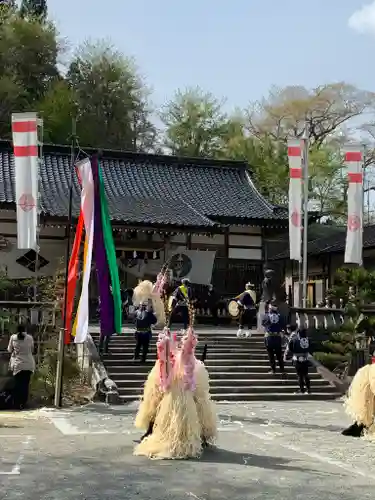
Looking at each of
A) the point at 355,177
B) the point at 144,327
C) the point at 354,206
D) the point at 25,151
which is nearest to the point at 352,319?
the point at 354,206

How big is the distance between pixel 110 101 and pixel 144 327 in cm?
2763

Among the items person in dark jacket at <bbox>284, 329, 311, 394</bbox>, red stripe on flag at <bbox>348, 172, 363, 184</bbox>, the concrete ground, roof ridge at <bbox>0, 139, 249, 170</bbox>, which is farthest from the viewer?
roof ridge at <bbox>0, 139, 249, 170</bbox>

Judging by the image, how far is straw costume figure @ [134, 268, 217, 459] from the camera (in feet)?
27.0

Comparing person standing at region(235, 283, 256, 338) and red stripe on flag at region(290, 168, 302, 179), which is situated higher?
red stripe on flag at region(290, 168, 302, 179)

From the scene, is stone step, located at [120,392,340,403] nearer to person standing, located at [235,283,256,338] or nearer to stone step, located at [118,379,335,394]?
stone step, located at [118,379,335,394]

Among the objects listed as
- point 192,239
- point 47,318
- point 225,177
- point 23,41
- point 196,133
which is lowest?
point 47,318

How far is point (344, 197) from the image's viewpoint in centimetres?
3938

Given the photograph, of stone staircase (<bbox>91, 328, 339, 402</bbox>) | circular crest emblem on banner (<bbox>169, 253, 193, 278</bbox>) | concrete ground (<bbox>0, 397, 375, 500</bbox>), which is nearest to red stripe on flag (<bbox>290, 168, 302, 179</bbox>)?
circular crest emblem on banner (<bbox>169, 253, 193, 278</bbox>)

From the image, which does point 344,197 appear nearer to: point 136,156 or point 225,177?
point 225,177

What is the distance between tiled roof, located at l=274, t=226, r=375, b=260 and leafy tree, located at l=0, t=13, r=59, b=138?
16.2m

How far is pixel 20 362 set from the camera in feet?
42.0

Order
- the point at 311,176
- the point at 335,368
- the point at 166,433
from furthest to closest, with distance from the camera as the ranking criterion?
1. the point at 311,176
2. the point at 335,368
3. the point at 166,433

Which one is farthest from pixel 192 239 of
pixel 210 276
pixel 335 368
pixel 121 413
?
pixel 121 413

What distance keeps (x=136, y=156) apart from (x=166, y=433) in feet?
71.8
